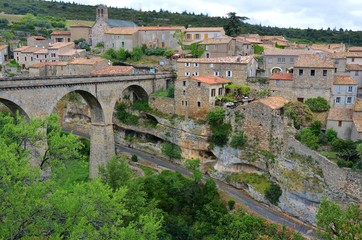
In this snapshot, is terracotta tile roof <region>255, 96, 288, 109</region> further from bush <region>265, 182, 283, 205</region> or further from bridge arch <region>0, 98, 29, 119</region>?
bridge arch <region>0, 98, 29, 119</region>

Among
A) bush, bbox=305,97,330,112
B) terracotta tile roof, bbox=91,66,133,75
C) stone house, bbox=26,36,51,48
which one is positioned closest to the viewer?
bush, bbox=305,97,330,112

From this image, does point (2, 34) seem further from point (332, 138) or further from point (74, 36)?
point (332, 138)

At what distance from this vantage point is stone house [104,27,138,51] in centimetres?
7188

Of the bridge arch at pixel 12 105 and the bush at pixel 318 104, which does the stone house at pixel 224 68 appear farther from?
the bridge arch at pixel 12 105

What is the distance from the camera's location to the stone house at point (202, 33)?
71.3 metres

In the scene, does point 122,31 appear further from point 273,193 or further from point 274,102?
point 273,193

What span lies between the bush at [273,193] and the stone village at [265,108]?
0.63 metres

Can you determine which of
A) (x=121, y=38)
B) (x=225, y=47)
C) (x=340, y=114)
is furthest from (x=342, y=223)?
(x=121, y=38)

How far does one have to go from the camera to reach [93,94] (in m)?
43.8

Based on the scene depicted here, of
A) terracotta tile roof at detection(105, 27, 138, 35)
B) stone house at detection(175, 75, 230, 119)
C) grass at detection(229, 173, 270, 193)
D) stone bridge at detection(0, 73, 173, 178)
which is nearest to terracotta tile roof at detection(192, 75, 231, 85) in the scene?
stone house at detection(175, 75, 230, 119)

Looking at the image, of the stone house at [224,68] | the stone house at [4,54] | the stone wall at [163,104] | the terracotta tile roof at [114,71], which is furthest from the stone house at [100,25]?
the stone wall at [163,104]

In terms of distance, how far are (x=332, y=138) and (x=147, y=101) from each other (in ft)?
89.6

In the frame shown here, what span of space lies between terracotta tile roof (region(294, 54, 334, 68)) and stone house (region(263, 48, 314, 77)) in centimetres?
663

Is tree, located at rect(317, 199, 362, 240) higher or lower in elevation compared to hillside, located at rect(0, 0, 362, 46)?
lower
